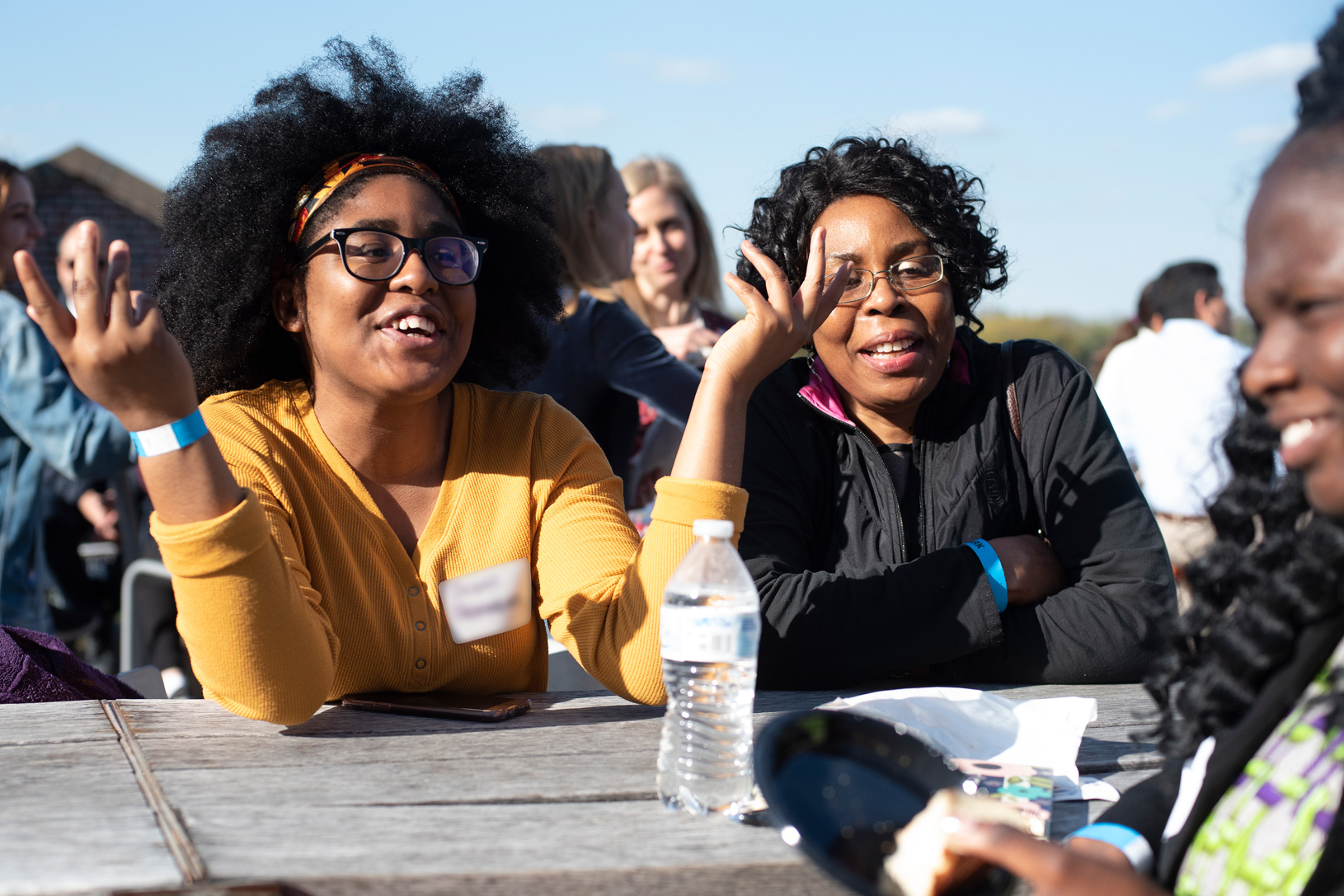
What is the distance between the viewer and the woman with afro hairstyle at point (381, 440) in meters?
1.85

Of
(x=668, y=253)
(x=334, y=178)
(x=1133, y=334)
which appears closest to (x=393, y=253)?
(x=334, y=178)

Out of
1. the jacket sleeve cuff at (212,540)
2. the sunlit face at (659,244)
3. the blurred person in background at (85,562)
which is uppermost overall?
the sunlit face at (659,244)

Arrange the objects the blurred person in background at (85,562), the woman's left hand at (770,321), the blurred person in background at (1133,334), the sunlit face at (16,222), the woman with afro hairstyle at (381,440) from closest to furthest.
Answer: the woman with afro hairstyle at (381,440)
the woman's left hand at (770,321)
the sunlit face at (16,222)
the blurred person in background at (85,562)
the blurred person in background at (1133,334)

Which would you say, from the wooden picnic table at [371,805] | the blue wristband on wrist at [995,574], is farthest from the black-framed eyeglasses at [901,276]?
the wooden picnic table at [371,805]

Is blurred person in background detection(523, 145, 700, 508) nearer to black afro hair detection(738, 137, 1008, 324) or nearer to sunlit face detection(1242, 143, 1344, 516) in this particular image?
black afro hair detection(738, 137, 1008, 324)

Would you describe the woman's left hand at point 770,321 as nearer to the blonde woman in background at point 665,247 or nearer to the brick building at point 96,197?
the blonde woman in background at point 665,247

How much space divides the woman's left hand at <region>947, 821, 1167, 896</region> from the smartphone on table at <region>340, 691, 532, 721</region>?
1.05m

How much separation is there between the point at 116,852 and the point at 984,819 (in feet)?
3.17

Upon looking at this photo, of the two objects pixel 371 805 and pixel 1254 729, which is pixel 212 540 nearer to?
pixel 371 805

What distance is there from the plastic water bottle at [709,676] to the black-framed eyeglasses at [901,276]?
1082mm

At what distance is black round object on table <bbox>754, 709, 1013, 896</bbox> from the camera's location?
113 centimetres

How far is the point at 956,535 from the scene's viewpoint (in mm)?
2572

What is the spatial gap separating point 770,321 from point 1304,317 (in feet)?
3.89

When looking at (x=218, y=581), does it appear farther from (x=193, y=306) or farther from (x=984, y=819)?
(x=984, y=819)
